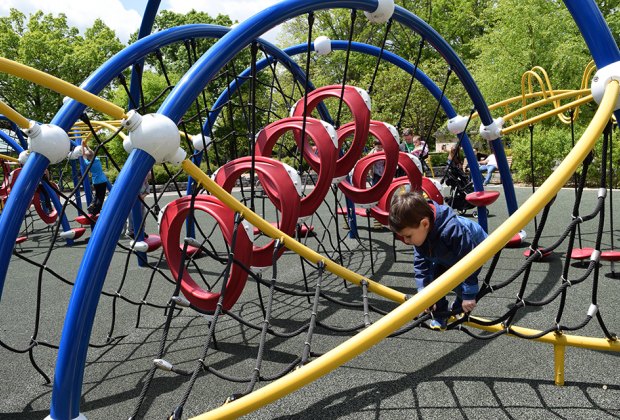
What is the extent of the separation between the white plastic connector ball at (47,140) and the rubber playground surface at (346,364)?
2.89ft

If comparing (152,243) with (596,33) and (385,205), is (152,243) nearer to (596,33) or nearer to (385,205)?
(385,205)

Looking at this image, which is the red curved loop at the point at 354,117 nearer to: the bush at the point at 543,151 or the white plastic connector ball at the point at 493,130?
the white plastic connector ball at the point at 493,130

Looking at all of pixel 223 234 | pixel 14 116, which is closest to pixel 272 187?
pixel 223 234

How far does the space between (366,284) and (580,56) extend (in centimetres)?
1326

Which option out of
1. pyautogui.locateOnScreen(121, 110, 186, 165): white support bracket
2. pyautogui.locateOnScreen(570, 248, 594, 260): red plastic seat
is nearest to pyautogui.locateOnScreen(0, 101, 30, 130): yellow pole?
pyautogui.locateOnScreen(121, 110, 186, 165): white support bracket

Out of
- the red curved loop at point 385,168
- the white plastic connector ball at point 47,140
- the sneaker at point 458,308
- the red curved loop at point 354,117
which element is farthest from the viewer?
the red curved loop at point 385,168

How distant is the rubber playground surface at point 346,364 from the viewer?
2365 mm

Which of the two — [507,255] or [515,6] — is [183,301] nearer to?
[507,255]

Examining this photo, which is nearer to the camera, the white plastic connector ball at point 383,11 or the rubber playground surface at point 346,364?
the rubber playground surface at point 346,364

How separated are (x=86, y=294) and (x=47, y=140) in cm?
137

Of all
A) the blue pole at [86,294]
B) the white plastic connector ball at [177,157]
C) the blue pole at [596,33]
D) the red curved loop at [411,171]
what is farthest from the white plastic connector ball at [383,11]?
the blue pole at [86,294]

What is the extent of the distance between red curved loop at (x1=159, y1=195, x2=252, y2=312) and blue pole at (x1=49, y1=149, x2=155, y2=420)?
0.88 metres

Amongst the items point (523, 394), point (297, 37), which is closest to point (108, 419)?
point (523, 394)

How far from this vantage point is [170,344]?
3387 millimetres
